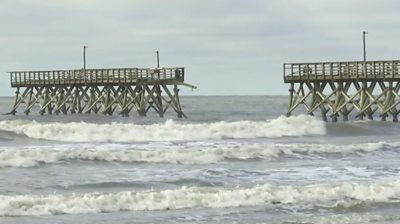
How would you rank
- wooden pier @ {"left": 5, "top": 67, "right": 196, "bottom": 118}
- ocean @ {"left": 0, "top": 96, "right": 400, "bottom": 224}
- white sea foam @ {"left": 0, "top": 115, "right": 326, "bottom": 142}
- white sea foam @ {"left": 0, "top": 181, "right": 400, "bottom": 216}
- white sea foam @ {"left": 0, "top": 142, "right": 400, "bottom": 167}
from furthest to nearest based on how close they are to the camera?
wooden pier @ {"left": 5, "top": 67, "right": 196, "bottom": 118} < white sea foam @ {"left": 0, "top": 115, "right": 326, "bottom": 142} < white sea foam @ {"left": 0, "top": 142, "right": 400, "bottom": 167} < white sea foam @ {"left": 0, "top": 181, "right": 400, "bottom": 216} < ocean @ {"left": 0, "top": 96, "right": 400, "bottom": 224}

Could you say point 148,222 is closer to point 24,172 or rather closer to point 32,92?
point 24,172

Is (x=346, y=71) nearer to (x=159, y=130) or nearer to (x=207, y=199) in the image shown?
(x=159, y=130)

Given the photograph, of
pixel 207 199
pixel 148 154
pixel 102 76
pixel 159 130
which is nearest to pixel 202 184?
pixel 207 199

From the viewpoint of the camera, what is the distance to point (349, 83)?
38719 millimetres

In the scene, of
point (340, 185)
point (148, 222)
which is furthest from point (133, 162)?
point (148, 222)

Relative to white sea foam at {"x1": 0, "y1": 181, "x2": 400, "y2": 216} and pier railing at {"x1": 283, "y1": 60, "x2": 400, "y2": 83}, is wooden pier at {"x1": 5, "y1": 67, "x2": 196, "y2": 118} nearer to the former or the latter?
pier railing at {"x1": 283, "y1": 60, "x2": 400, "y2": 83}

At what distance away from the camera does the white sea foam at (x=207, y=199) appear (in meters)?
12.8

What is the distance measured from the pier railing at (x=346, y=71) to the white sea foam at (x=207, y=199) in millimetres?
22641

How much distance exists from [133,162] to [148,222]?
357 inches

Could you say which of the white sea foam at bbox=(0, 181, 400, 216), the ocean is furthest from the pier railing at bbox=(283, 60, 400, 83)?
the white sea foam at bbox=(0, 181, 400, 216)

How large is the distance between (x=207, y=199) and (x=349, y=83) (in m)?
26.3

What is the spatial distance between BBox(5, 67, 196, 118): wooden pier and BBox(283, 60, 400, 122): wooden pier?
8.52 m

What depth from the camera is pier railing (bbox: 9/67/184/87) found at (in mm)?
45594

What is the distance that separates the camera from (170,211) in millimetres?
12828
